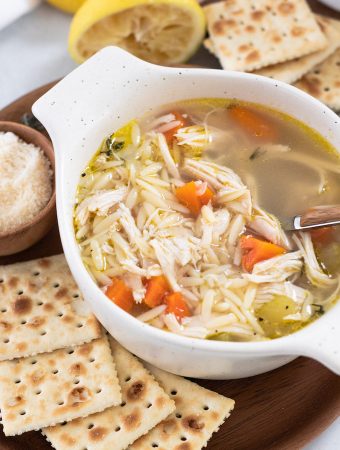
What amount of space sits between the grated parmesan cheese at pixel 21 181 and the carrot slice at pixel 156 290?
0.81m

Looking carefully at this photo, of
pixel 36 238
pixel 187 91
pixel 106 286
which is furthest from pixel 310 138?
pixel 36 238

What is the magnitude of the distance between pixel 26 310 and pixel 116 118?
1001 millimetres

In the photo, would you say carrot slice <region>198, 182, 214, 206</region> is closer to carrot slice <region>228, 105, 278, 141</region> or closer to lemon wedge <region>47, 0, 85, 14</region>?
carrot slice <region>228, 105, 278, 141</region>

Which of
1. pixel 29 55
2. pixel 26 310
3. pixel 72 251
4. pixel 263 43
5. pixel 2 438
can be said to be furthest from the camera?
pixel 29 55

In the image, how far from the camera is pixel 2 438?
286 centimetres

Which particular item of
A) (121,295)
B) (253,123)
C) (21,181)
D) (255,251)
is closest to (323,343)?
(255,251)

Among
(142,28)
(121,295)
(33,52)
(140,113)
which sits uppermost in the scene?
(140,113)

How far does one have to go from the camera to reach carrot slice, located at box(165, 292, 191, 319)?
2.76 metres

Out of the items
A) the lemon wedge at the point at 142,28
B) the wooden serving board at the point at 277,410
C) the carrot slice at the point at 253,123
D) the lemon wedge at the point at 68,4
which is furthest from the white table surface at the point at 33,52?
the wooden serving board at the point at 277,410

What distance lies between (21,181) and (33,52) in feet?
5.08

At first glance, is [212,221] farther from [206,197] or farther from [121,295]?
[121,295]

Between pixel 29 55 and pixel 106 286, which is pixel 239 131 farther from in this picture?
pixel 29 55

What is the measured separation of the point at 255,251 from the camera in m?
2.92

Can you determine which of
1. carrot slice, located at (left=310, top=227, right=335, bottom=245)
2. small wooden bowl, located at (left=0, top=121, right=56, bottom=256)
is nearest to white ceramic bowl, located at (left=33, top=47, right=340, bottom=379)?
small wooden bowl, located at (left=0, top=121, right=56, bottom=256)
